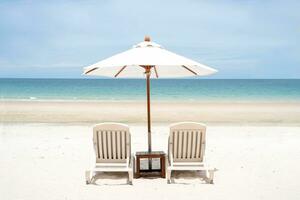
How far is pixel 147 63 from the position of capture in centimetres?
562

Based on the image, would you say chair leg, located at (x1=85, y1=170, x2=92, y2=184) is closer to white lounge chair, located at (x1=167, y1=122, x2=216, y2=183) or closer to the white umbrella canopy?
white lounge chair, located at (x1=167, y1=122, x2=216, y2=183)

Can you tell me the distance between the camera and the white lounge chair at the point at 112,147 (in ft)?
19.3

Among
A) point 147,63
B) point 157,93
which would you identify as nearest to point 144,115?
point 147,63

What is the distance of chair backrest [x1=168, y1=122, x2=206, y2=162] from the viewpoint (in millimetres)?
5922

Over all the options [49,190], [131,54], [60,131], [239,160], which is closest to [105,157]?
[49,190]

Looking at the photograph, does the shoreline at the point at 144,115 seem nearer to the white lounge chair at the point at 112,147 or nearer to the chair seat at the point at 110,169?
the white lounge chair at the point at 112,147

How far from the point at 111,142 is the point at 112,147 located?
8 centimetres

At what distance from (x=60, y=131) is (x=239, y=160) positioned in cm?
579

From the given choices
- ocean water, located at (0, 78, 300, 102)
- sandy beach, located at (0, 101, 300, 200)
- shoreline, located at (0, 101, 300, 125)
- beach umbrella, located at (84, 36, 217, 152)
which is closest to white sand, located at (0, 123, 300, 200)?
sandy beach, located at (0, 101, 300, 200)

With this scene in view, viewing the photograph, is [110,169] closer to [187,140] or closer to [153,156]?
[153,156]

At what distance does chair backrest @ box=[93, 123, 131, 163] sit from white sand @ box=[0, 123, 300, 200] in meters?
0.37

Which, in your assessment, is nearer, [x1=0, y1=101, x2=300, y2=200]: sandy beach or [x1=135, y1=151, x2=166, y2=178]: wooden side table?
[x1=0, y1=101, x2=300, y2=200]: sandy beach

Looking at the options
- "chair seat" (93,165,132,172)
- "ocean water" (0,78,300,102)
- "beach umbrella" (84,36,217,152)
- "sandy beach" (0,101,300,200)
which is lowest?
"sandy beach" (0,101,300,200)

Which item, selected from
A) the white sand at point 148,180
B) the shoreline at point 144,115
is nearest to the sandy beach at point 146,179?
the white sand at point 148,180
